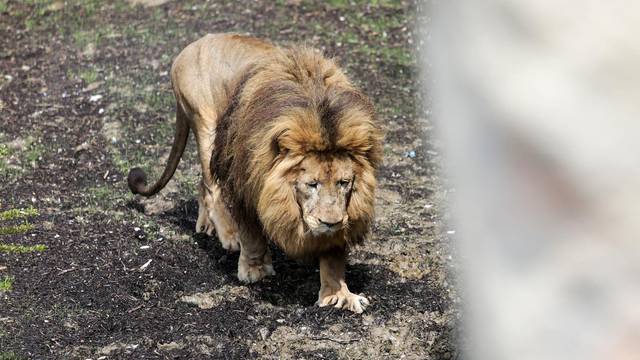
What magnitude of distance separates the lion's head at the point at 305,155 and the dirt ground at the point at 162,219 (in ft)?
1.82

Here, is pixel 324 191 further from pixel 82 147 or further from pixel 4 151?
pixel 4 151

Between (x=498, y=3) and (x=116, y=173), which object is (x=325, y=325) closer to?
(x=116, y=173)

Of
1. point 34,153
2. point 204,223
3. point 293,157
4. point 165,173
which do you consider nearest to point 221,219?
point 204,223

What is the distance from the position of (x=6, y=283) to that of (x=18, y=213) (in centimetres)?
112

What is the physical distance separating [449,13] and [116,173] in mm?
7122

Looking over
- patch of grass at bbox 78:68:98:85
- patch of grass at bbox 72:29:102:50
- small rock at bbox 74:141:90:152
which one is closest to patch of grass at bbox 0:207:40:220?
small rock at bbox 74:141:90:152

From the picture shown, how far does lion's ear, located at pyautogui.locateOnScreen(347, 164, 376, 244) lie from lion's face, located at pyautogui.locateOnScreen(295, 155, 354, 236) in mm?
71

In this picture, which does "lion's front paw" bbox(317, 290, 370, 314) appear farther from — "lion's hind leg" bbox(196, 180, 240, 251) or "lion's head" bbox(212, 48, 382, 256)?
"lion's hind leg" bbox(196, 180, 240, 251)

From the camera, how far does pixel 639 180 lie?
0.69 meters

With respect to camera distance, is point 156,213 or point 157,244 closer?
point 157,244

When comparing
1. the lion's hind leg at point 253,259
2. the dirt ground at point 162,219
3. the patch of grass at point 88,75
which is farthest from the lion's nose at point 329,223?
the patch of grass at point 88,75

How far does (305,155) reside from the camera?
4961 mm

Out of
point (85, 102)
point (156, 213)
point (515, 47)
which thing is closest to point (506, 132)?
point (515, 47)

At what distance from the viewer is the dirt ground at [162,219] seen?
523 cm
